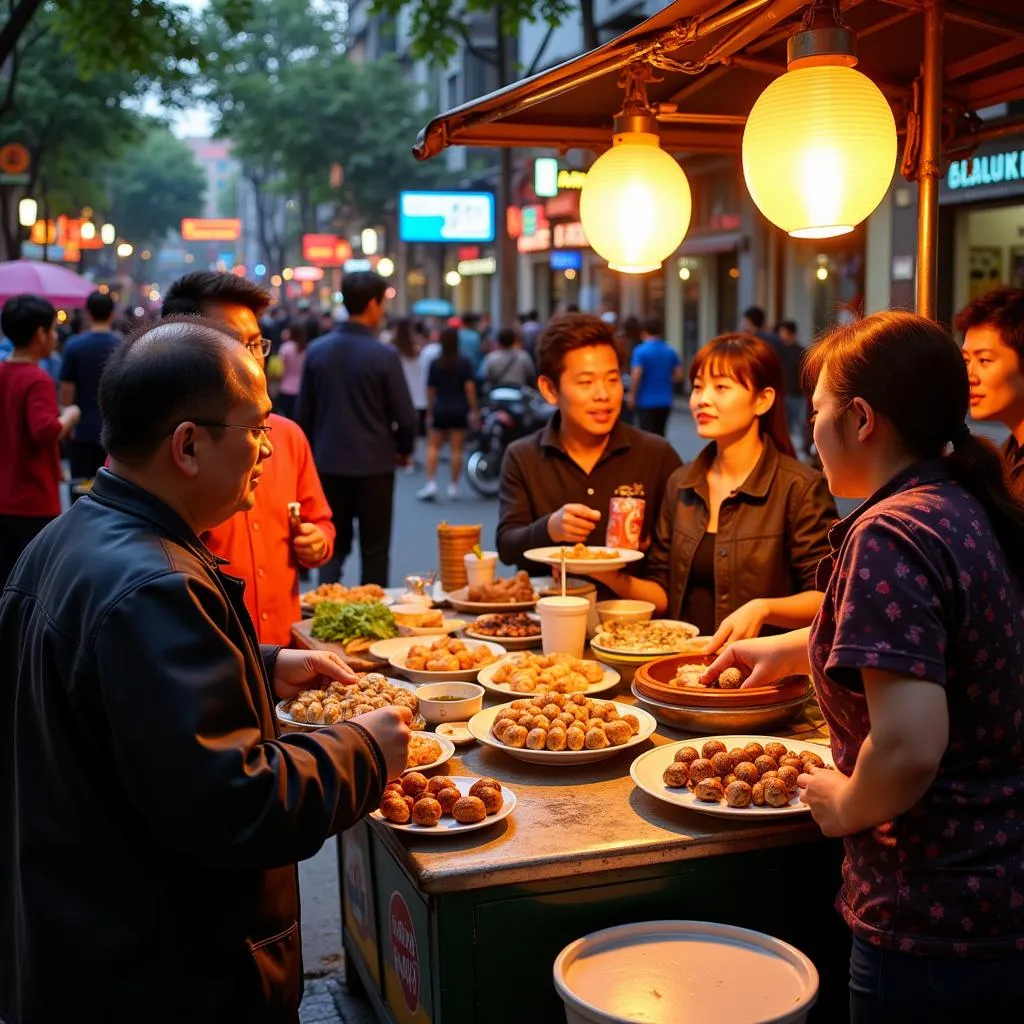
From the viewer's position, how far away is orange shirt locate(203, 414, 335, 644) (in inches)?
171

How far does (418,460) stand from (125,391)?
17.6 metres

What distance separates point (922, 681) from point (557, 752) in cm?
112

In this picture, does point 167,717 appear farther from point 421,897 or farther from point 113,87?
point 113,87

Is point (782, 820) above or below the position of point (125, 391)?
below

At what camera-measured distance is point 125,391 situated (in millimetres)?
2098

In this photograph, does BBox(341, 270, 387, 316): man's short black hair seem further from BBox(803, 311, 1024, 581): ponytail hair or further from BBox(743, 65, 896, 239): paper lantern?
BBox(803, 311, 1024, 581): ponytail hair

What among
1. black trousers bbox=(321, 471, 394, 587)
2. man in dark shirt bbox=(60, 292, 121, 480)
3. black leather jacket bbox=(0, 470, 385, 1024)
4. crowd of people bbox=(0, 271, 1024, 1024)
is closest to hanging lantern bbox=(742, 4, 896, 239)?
crowd of people bbox=(0, 271, 1024, 1024)

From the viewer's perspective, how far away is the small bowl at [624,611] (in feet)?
13.7

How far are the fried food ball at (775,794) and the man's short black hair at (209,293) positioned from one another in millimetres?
2532

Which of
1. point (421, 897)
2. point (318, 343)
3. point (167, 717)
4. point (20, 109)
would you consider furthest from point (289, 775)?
point (20, 109)

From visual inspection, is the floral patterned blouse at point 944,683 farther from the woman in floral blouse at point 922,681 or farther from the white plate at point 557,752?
the white plate at point 557,752

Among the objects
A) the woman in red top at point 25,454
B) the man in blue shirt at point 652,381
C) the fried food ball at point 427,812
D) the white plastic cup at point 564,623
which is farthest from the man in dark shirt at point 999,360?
the man in blue shirt at point 652,381

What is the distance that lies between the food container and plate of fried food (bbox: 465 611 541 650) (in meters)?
1.66

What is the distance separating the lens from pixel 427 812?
8.77 feet
